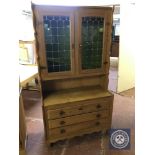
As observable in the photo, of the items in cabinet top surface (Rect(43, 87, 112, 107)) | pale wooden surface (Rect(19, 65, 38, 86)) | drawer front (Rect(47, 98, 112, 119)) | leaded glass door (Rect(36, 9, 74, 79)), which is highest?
leaded glass door (Rect(36, 9, 74, 79))

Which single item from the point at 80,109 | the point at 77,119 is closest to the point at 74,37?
the point at 80,109

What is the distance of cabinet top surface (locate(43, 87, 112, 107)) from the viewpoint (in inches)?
79.2

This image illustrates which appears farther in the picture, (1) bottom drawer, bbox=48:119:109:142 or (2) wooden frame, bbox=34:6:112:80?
(1) bottom drawer, bbox=48:119:109:142

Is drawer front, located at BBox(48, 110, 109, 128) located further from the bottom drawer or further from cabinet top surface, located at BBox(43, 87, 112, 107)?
cabinet top surface, located at BBox(43, 87, 112, 107)

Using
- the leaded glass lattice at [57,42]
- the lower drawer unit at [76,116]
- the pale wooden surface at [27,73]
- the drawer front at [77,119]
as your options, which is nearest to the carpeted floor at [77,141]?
the lower drawer unit at [76,116]

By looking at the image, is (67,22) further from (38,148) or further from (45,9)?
(38,148)

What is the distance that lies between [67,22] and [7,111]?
1.31 metres

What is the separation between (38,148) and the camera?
2.14m

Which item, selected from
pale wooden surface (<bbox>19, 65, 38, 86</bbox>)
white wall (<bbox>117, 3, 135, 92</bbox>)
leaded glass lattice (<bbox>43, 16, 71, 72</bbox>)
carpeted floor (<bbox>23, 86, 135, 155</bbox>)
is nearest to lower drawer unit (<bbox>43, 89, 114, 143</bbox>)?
carpeted floor (<bbox>23, 86, 135, 155</bbox>)

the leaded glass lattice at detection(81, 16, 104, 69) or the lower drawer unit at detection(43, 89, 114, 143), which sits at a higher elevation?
the leaded glass lattice at detection(81, 16, 104, 69)

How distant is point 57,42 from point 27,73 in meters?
1.60

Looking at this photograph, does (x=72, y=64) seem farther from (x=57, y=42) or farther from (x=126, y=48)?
(x=126, y=48)

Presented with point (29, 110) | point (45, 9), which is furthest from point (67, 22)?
point (29, 110)

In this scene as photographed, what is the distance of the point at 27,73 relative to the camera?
3.34 metres
